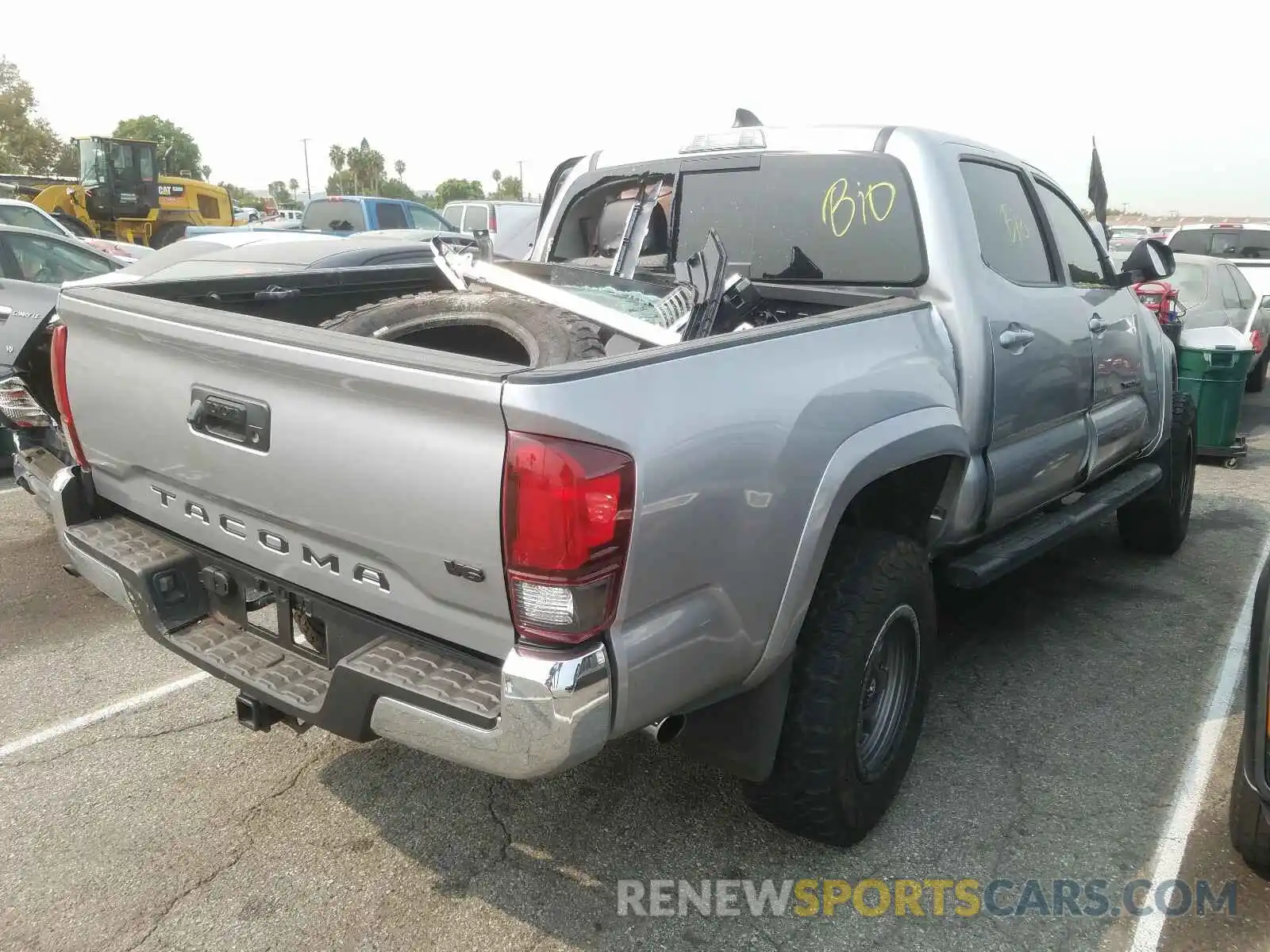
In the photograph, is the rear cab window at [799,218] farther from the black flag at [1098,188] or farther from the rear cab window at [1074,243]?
the black flag at [1098,188]

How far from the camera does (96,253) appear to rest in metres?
8.59

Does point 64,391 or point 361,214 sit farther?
point 361,214

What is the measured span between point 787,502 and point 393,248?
6.49 m

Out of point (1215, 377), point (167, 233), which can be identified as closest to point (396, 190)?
point (167, 233)

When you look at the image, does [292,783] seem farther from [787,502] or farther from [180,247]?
[180,247]

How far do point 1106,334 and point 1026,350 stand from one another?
0.98 metres

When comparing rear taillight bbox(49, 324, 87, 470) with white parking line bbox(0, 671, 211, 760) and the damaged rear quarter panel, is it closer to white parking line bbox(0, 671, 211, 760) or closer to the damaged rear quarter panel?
white parking line bbox(0, 671, 211, 760)

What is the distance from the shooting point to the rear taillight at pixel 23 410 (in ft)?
14.3

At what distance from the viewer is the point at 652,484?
2.06m

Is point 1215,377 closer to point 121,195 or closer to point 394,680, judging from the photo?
point 394,680

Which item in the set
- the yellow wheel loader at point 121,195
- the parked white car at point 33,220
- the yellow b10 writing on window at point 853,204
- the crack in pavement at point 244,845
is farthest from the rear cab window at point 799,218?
the yellow wheel loader at point 121,195

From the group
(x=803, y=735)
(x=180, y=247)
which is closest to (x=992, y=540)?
(x=803, y=735)

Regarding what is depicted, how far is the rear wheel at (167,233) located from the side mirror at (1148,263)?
23919 mm

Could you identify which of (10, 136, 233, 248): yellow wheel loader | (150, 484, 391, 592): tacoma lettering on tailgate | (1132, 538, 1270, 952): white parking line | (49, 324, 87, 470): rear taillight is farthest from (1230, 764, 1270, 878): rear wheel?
(10, 136, 233, 248): yellow wheel loader
